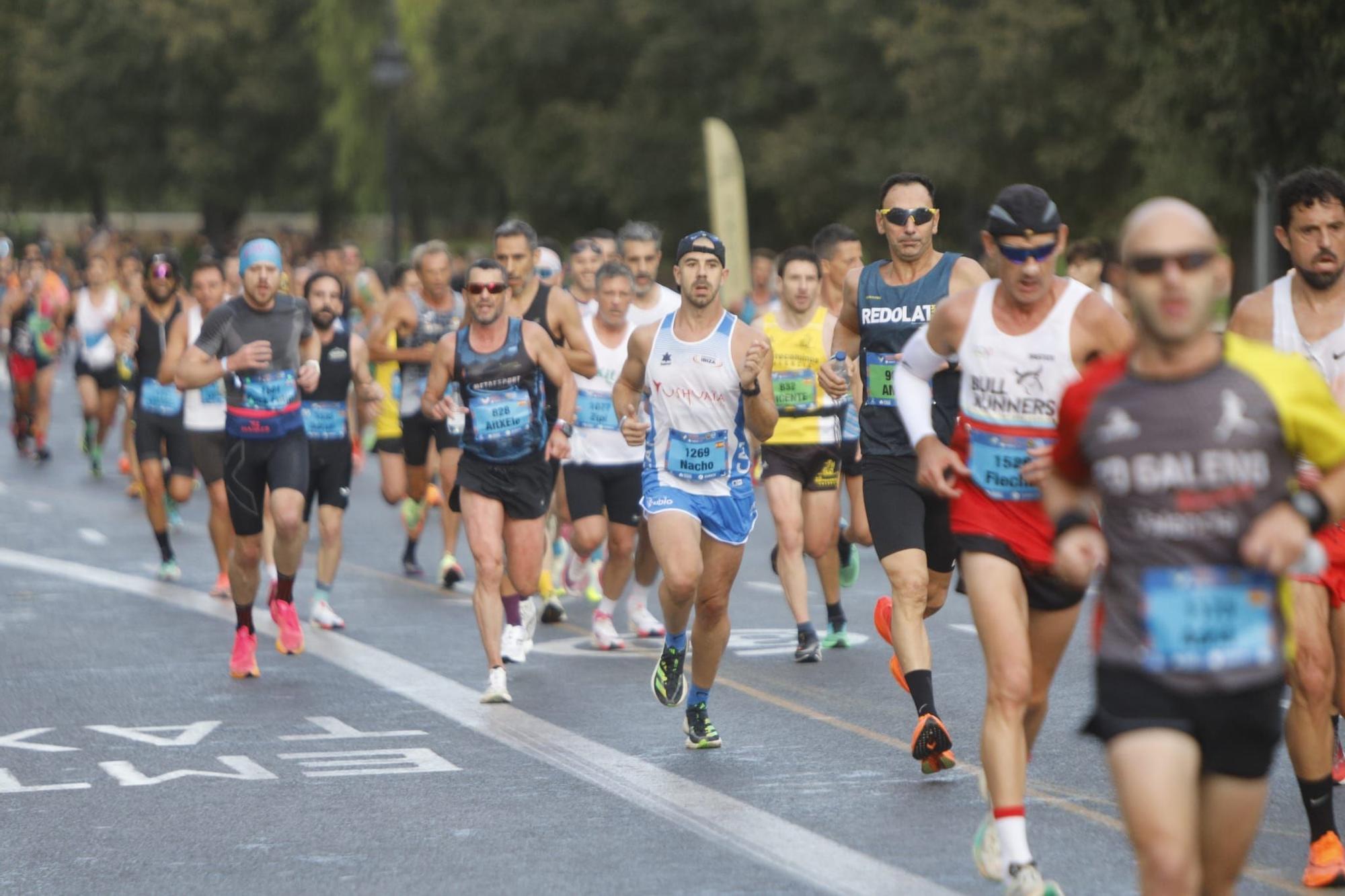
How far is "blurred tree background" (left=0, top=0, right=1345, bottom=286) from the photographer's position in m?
24.2

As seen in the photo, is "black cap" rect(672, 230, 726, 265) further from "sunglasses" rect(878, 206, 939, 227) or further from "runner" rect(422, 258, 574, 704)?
"runner" rect(422, 258, 574, 704)

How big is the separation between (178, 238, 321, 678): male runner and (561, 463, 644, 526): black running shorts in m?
1.62

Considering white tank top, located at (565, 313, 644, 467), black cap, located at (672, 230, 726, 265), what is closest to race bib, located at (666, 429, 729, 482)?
black cap, located at (672, 230, 726, 265)

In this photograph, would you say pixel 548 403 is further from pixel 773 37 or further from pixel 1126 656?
pixel 773 37

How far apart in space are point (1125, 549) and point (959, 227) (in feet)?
155

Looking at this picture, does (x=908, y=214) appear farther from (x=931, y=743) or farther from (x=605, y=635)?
(x=605, y=635)

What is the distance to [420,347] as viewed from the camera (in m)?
14.8

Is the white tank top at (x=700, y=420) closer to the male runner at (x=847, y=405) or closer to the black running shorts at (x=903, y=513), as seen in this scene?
the black running shorts at (x=903, y=513)

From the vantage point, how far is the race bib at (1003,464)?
6.64 meters

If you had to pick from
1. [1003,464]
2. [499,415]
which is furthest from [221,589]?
[1003,464]

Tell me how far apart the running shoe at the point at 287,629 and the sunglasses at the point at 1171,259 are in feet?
25.9

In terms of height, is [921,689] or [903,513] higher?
[903,513]

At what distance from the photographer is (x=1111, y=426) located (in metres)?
4.86

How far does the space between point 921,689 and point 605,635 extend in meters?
3.87
